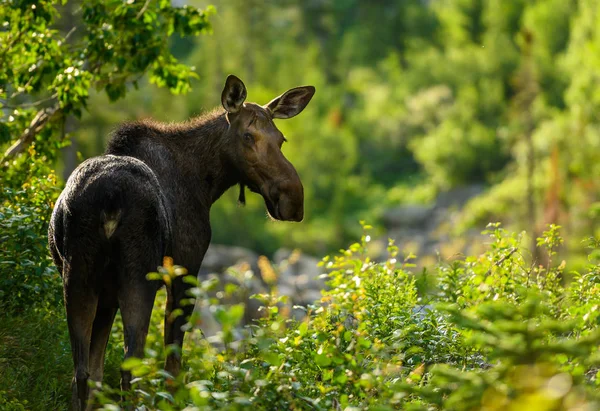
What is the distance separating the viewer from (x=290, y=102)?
27.7 feet

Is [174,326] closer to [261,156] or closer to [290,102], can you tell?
[261,156]

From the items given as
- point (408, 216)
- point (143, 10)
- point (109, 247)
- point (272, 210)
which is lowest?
point (109, 247)

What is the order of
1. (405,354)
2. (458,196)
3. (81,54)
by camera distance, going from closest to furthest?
1. (405,354)
2. (81,54)
3. (458,196)

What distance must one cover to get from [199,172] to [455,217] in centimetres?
4079

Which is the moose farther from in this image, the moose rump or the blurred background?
the blurred background

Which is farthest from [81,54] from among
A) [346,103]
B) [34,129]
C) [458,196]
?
[346,103]

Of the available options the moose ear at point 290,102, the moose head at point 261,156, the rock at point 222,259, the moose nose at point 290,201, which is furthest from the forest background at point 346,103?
the rock at point 222,259

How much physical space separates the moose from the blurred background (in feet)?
70.5

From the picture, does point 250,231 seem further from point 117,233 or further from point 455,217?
point 117,233

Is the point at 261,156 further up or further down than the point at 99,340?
further up

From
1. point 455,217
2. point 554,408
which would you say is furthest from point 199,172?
point 455,217

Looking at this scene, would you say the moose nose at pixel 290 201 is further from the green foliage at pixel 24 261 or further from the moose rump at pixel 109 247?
the green foliage at pixel 24 261

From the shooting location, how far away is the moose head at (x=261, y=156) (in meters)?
7.53

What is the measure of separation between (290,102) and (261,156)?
37.9 inches
